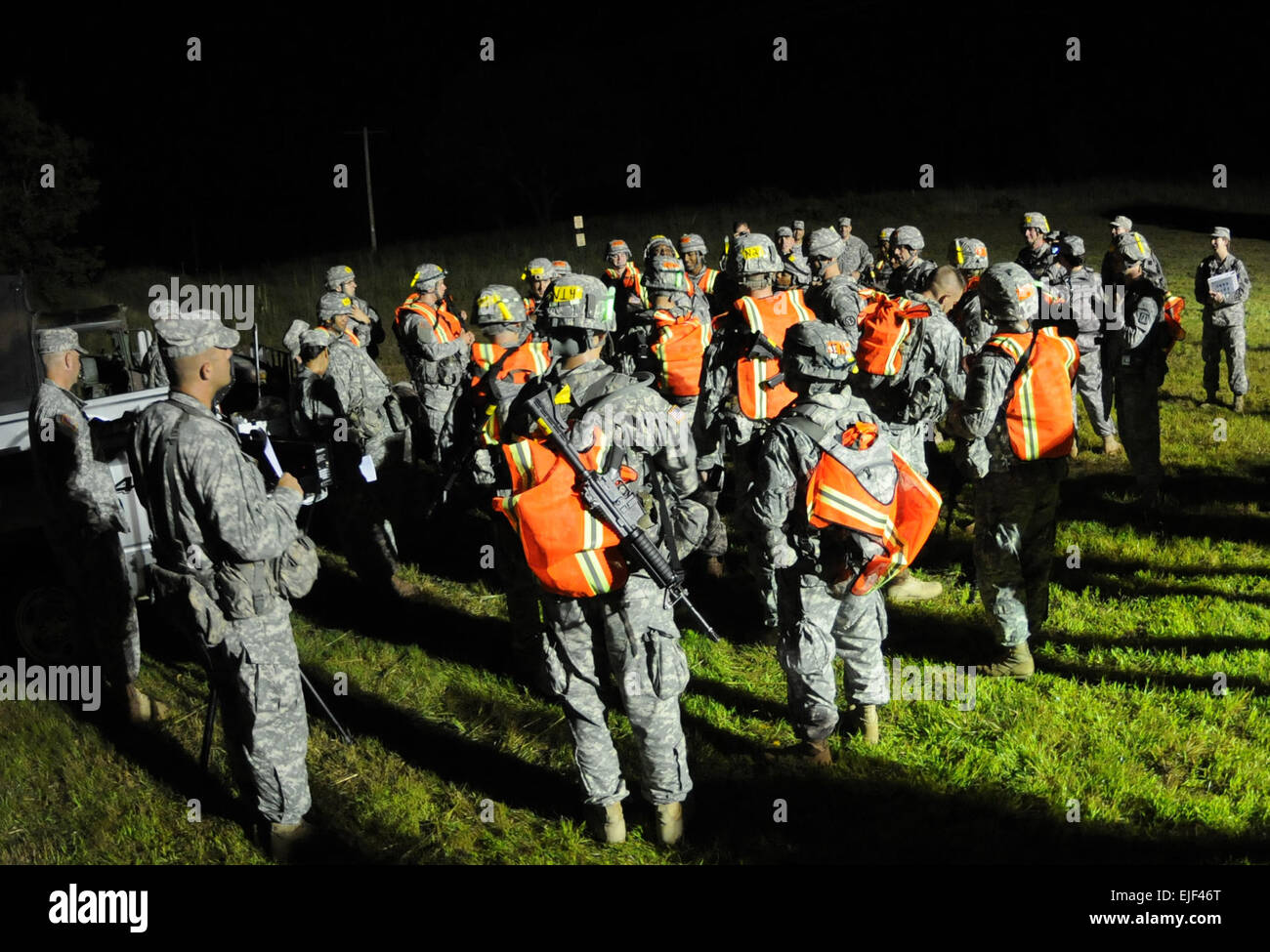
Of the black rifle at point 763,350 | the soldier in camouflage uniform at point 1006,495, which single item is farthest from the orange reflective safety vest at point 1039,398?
the black rifle at point 763,350

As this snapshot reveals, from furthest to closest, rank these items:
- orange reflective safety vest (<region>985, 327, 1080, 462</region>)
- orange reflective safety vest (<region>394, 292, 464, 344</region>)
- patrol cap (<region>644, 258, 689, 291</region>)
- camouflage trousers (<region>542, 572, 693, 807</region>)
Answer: orange reflective safety vest (<region>394, 292, 464, 344</region>), patrol cap (<region>644, 258, 689, 291</region>), orange reflective safety vest (<region>985, 327, 1080, 462</region>), camouflage trousers (<region>542, 572, 693, 807</region>)

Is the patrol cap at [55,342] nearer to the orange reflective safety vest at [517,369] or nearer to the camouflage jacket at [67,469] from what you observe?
the camouflage jacket at [67,469]

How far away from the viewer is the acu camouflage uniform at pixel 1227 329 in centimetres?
1095

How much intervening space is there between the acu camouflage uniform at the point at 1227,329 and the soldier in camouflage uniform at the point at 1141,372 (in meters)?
3.57

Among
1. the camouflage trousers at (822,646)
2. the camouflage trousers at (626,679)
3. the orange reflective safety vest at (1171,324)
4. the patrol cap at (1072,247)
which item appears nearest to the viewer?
the camouflage trousers at (626,679)

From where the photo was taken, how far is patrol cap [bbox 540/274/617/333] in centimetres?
431

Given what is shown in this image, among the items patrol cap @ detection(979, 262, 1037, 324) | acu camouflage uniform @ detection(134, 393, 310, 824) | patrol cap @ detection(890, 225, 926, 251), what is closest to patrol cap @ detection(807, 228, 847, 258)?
patrol cap @ detection(890, 225, 926, 251)

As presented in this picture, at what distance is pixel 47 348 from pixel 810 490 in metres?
4.24

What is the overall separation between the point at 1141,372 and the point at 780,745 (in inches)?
191

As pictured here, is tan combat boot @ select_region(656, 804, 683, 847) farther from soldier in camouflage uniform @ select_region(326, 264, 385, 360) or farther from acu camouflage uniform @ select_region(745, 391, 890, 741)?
soldier in camouflage uniform @ select_region(326, 264, 385, 360)

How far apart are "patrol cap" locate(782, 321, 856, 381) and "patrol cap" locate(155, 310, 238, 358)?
248 cm

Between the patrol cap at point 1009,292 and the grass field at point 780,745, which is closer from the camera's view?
the grass field at point 780,745

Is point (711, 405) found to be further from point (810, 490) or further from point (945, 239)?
point (945, 239)

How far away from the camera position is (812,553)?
4.69 metres
